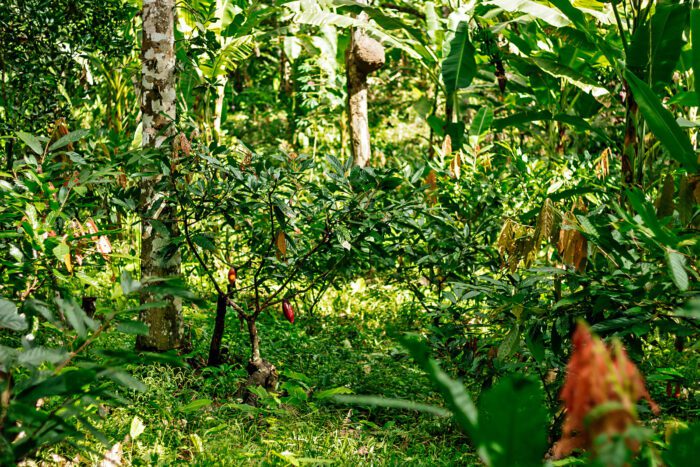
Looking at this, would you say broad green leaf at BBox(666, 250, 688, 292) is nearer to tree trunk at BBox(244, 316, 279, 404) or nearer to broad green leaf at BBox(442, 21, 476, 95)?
tree trunk at BBox(244, 316, 279, 404)

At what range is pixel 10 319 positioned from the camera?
1.37 meters

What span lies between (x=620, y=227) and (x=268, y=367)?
1.84 metres

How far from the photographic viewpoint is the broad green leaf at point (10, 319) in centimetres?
136

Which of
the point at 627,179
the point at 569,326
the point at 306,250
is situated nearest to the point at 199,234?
the point at 306,250

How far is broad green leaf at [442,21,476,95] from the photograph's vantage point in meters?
5.03

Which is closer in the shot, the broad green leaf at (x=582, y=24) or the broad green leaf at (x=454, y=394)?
the broad green leaf at (x=454, y=394)

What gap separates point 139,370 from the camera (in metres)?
3.14

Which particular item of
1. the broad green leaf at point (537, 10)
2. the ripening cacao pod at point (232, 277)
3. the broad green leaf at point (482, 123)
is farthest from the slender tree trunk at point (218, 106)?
the ripening cacao pod at point (232, 277)

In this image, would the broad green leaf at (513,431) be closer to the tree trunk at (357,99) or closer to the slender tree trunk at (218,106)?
the tree trunk at (357,99)

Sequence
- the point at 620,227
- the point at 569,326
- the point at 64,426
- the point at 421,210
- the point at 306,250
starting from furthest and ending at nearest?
the point at 306,250, the point at 421,210, the point at 569,326, the point at 620,227, the point at 64,426

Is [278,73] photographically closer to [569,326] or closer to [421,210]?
[421,210]

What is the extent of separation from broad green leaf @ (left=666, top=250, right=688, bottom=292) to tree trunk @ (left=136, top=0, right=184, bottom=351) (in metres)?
2.18

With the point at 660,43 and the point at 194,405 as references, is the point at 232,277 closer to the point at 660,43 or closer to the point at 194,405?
the point at 194,405

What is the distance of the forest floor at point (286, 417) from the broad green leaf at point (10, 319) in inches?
32.5
